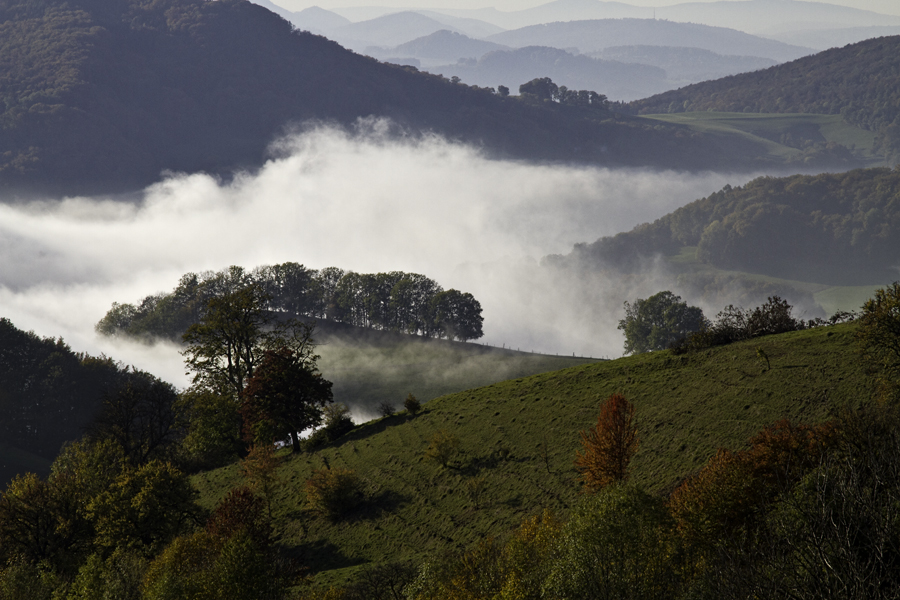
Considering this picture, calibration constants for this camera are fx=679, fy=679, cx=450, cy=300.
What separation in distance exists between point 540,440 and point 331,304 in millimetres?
120916

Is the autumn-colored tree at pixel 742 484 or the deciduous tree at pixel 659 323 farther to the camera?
the deciduous tree at pixel 659 323

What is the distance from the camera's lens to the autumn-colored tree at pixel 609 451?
44.6 metres

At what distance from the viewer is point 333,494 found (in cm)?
A: 5800

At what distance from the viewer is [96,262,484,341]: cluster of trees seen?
528 ft

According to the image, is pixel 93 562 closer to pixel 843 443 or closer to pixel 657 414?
pixel 657 414

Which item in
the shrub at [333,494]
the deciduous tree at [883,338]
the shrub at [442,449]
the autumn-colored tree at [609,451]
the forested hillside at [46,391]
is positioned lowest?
the forested hillside at [46,391]

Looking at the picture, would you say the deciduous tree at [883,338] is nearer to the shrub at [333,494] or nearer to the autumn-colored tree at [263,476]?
the shrub at [333,494]

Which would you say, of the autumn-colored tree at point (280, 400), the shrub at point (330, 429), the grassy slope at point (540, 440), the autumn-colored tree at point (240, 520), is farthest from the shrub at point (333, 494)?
the shrub at point (330, 429)

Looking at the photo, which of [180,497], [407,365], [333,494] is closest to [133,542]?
[180,497]

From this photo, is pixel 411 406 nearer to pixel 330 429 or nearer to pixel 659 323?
pixel 330 429

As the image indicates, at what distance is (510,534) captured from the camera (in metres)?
44.5

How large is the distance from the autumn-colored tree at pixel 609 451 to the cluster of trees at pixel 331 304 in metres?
112

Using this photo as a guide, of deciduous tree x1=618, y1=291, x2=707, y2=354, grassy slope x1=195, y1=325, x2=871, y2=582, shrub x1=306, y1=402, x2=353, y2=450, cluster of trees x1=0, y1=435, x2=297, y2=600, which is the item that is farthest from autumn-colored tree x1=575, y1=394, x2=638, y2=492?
deciduous tree x1=618, y1=291, x2=707, y2=354

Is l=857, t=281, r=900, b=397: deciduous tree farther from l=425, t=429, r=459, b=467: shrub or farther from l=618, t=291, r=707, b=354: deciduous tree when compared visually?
l=618, t=291, r=707, b=354: deciduous tree
